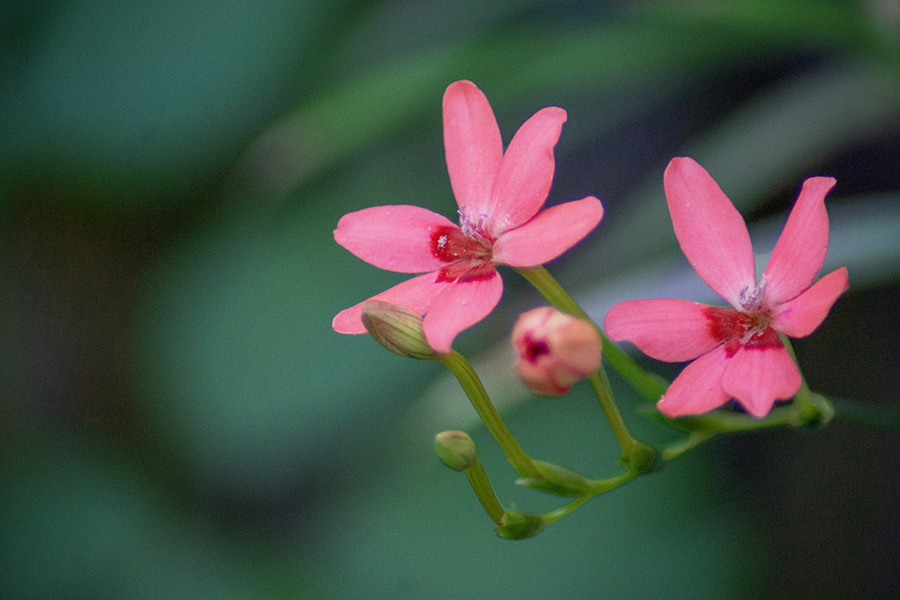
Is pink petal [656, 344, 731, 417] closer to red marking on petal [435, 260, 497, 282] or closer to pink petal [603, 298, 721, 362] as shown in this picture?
pink petal [603, 298, 721, 362]

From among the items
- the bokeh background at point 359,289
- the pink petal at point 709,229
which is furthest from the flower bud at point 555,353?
the bokeh background at point 359,289

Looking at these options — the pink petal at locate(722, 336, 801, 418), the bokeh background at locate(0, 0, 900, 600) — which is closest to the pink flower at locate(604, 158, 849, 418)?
the pink petal at locate(722, 336, 801, 418)

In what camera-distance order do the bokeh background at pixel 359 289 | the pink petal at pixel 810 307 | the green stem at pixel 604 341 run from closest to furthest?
the pink petal at pixel 810 307 → the green stem at pixel 604 341 → the bokeh background at pixel 359 289

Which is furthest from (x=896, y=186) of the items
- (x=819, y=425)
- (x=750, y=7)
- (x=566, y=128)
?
(x=819, y=425)

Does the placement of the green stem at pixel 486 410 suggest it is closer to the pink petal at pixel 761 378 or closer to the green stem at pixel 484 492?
the green stem at pixel 484 492

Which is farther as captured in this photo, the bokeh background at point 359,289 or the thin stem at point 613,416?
the bokeh background at point 359,289

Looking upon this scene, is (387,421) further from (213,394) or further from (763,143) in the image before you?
(763,143)
